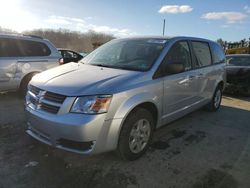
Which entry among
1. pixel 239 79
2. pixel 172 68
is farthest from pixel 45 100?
pixel 239 79

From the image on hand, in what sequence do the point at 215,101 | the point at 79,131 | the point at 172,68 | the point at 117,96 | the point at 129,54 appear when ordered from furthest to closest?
the point at 215,101 → the point at 129,54 → the point at 172,68 → the point at 117,96 → the point at 79,131

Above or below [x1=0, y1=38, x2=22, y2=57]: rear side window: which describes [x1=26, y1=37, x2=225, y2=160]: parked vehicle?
below

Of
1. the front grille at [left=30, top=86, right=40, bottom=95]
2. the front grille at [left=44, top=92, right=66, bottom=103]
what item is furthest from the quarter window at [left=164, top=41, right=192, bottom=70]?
the front grille at [left=30, top=86, right=40, bottom=95]

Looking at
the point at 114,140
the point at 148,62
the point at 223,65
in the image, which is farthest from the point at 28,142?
the point at 223,65

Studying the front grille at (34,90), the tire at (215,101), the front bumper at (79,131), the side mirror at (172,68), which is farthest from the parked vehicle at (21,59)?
the tire at (215,101)

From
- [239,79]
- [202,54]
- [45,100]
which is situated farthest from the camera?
[239,79]

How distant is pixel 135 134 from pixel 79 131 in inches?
35.8

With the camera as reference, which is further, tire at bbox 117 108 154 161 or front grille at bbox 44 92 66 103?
tire at bbox 117 108 154 161

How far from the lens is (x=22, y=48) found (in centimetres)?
652

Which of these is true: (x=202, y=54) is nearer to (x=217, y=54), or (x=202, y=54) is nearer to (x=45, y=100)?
(x=217, y=54)

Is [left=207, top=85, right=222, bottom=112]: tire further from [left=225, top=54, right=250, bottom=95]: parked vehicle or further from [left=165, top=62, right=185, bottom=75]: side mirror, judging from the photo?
[left=165, top=62, right=185, bottom=75]: side mirror

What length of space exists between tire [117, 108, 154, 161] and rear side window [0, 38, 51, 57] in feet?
14.7

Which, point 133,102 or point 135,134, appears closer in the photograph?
point 133,102

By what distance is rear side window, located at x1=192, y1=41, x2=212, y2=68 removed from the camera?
4.80m
